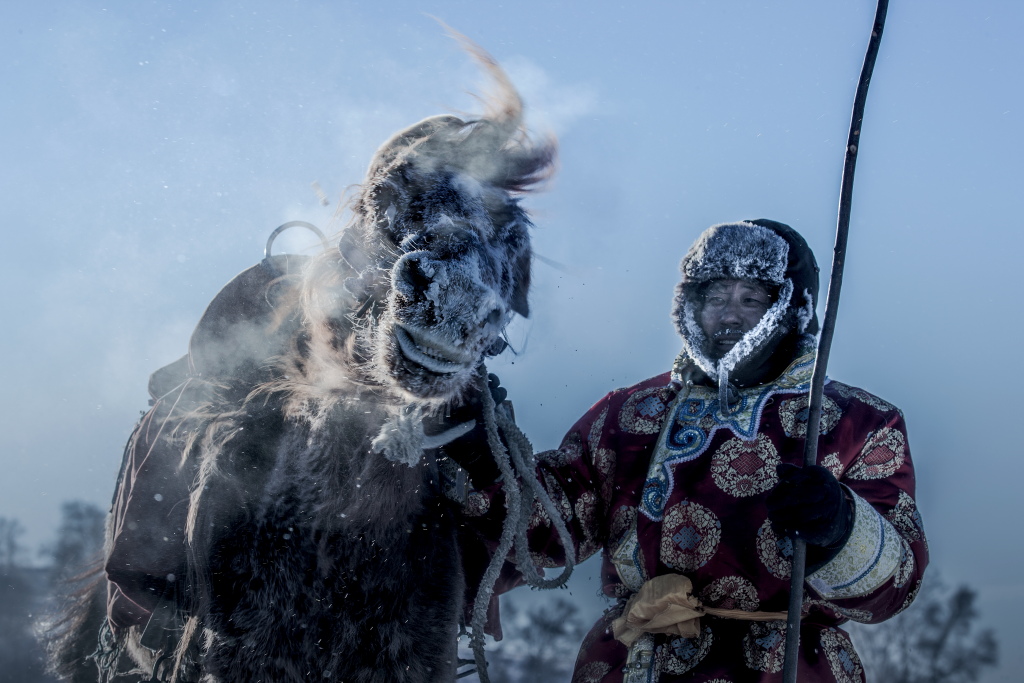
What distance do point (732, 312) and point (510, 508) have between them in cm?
117

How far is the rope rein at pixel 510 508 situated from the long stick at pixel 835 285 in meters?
0.70

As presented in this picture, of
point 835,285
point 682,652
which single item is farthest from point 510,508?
point 835,285

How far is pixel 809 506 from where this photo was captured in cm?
179

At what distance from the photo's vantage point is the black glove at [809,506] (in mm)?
1793

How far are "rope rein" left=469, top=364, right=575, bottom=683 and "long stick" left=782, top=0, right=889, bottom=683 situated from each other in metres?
0.70

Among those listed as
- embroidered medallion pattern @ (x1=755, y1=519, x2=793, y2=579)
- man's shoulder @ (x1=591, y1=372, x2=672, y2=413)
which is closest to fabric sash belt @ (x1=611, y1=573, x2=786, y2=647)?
embroidered medallion pattern @ (x1=755, y1=519, x2=793, y2=579)

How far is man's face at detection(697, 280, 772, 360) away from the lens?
8.54ft

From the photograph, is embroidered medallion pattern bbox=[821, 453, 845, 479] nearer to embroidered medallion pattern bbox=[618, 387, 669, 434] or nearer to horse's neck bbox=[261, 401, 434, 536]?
embroidered medallion pattern bbox=[618, 387, 669, 434]

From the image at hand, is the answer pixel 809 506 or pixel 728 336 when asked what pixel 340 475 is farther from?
pixel 728 336

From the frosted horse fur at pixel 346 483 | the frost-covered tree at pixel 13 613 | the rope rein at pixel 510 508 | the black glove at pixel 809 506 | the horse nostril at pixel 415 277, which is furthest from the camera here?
the frost-covered tree at pixel 13 613

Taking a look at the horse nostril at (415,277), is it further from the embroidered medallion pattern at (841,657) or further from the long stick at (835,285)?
the embroidered medallion pattern at (841,657)

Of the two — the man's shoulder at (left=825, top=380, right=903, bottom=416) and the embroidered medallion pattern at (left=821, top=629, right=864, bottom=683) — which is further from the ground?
the man's shoulder at (left=825, top=380, right=903, bottom=416)

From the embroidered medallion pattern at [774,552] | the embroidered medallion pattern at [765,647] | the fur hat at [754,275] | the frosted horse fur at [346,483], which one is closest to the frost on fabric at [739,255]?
the fur hat at [754,275]

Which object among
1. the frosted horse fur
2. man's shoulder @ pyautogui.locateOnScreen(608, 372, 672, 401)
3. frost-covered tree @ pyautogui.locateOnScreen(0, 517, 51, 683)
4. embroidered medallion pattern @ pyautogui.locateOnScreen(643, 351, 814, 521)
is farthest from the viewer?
frost-covered tree @ pyautogui.locateOnScreen(0, 517, 51, 683)
